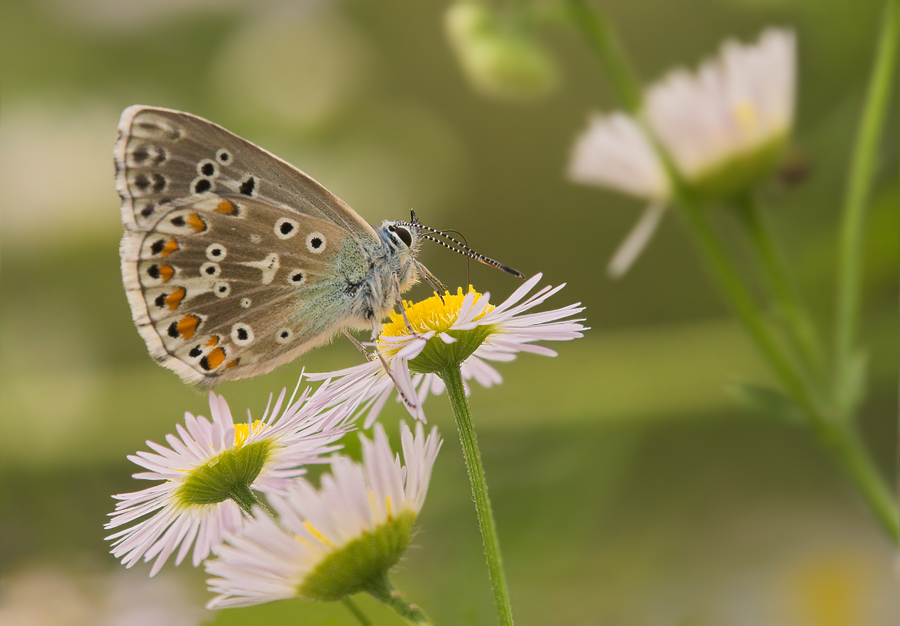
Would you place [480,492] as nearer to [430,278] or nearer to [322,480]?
[322,480]

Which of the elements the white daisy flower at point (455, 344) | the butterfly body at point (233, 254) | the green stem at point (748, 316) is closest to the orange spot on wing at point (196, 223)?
the butterfly body at point (233, 254)

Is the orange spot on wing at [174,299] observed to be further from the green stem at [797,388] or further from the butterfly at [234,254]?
the green stem at [797,388]

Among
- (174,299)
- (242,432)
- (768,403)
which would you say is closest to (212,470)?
(242,432)

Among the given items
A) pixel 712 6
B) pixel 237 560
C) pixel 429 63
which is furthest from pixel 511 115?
pixel 237 560

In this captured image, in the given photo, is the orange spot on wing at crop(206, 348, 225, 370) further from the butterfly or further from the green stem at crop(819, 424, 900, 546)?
the green stem at crop(819, 424, 900, 546)

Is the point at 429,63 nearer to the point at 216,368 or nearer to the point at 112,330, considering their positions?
the point at 112,330
